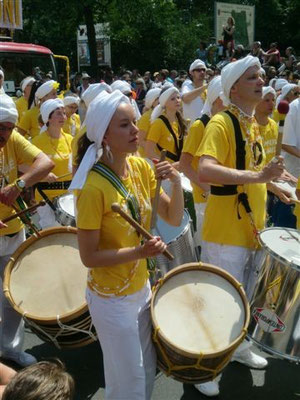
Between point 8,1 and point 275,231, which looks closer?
point 275,231

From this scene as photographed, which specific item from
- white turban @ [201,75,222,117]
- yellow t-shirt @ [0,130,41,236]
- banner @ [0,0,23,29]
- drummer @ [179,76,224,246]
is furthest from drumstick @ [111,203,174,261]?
banner @ [0,0,23,29]

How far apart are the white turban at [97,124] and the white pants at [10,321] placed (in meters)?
1.50

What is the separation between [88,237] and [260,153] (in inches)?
60.6

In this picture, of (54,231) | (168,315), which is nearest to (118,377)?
(168,315)

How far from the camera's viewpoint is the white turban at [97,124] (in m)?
2.56

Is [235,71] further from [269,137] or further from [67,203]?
[67,203]

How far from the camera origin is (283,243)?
10.8 feet

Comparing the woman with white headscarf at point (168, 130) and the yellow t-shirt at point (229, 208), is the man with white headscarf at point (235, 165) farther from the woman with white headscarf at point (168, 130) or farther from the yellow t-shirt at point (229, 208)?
the woman with white headscarf at point (168, 130)

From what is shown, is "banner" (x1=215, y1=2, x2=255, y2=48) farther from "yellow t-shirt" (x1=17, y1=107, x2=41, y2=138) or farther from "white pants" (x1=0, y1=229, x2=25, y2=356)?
"white pants" (x1=0, y1=229, x2=25, y2=356)

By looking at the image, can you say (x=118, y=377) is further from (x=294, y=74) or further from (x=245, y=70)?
(x=294, y=74)

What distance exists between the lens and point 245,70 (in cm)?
346

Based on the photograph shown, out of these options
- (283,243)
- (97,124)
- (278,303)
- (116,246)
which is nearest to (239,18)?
(283,243)

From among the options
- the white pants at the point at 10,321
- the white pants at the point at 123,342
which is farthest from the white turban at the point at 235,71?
the white pants at the point at 10,321

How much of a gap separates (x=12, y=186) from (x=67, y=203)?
131 centimetres
